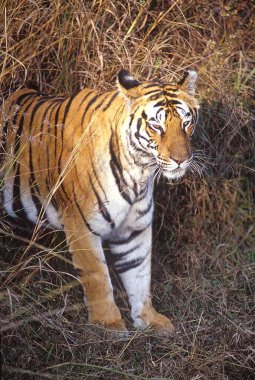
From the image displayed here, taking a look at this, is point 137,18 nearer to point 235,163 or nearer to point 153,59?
point 153,59

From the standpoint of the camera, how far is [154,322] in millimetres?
4641

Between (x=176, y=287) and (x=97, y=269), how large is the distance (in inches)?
33.6

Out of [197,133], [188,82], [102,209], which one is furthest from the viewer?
[197,133]

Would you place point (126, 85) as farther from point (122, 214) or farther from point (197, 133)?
point (197, 133)

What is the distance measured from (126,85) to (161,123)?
0.28 metres

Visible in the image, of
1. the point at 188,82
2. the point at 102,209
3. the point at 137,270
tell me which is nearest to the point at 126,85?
the point at 188,82

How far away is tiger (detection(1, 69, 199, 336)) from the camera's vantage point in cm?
436

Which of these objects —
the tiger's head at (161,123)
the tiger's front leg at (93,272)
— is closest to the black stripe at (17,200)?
the tiger's front leg at (93,272)

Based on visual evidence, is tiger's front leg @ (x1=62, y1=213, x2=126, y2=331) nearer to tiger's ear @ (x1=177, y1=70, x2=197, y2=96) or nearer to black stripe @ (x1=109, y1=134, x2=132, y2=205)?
black stripe @ (x1=109, y1=134, x2=132, y2=205)

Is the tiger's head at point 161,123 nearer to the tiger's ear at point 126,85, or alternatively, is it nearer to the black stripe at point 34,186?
the tiger's ear at point 126,85

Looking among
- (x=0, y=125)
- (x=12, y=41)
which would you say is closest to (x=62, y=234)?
(x=0, y=125)

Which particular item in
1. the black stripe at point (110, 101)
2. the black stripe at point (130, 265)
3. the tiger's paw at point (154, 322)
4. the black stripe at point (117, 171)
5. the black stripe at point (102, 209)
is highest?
the black stripe at point (110, 101)

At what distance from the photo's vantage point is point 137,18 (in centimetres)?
539

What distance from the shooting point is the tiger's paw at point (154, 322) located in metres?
4.55
